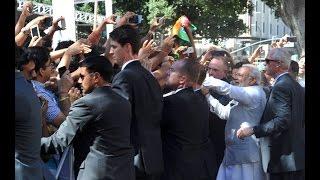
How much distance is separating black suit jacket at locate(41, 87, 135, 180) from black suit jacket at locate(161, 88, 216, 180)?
71 cm

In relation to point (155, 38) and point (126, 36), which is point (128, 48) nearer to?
point (126, 36)

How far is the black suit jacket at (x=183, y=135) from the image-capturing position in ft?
16.3

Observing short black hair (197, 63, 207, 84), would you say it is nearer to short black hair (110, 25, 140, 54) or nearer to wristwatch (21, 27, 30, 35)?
short black hair (110, 25, 140, 54)

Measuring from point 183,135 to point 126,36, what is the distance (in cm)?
87

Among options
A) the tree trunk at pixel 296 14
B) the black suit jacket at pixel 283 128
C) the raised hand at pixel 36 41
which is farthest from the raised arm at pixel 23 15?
the tree trunk at pixel 296 14

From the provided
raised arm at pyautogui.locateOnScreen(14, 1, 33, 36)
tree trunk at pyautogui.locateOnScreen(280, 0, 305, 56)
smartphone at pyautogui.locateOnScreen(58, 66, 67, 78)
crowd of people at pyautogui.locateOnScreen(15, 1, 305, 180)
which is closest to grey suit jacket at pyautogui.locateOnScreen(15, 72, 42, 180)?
crowd of people at pyautogui.locateOnScreen(15, 1, 305, 180)

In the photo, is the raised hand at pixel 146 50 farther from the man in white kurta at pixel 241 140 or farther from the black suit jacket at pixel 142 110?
the black suit jacket at pixel 142 110

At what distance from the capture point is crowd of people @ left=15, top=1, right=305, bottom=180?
4.21 metres

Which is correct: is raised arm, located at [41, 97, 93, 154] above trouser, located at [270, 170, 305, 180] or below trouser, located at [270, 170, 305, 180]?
above

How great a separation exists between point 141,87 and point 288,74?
5.11ft
